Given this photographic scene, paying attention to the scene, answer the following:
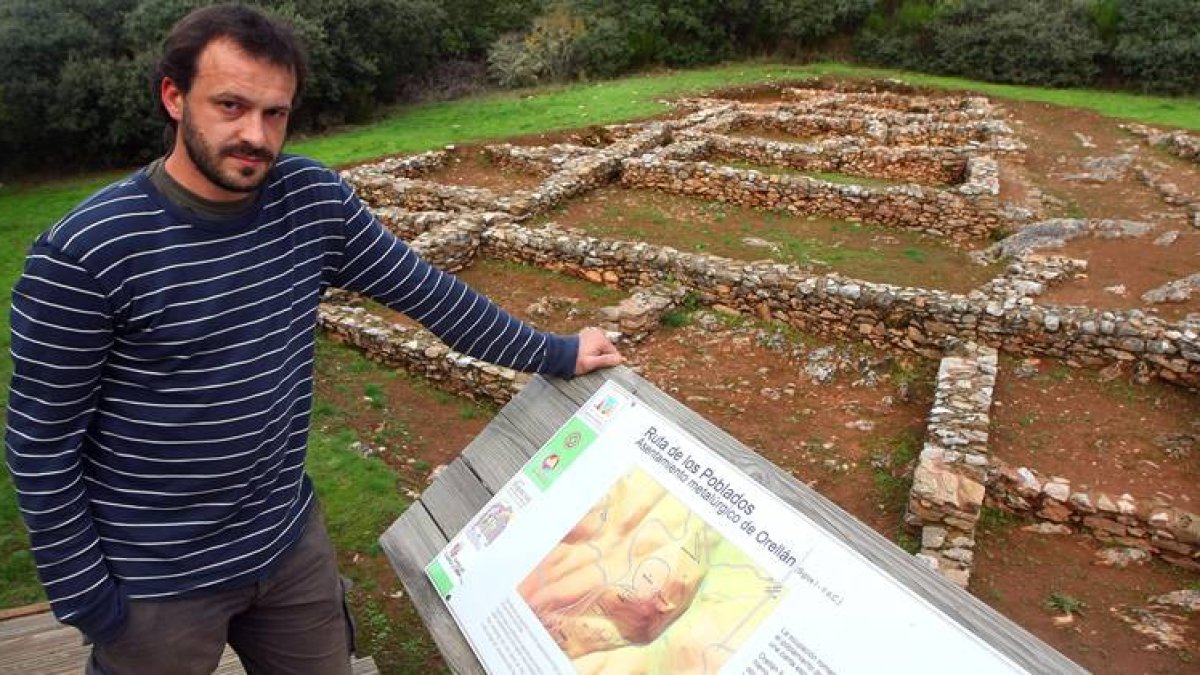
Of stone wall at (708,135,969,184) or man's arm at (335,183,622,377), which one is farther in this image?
stone wall at (708,135,969,184)

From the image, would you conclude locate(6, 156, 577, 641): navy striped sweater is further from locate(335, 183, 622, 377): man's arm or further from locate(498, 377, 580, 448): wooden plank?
locate(498, 377, 580, 448): wooden plank

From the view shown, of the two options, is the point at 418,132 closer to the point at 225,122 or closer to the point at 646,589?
the point at 225,122

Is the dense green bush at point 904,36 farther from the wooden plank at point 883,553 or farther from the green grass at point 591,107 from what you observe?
the wooden plank at point 883,553

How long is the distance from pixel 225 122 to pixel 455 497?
163cm

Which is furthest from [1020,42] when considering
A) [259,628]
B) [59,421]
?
[59,421]

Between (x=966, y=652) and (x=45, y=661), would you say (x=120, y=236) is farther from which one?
(x=45, y=661)

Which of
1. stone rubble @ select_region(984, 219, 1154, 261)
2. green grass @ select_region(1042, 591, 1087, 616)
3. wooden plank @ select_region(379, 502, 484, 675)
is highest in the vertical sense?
wooden plank @ select_region(379, 502, 484, 675)

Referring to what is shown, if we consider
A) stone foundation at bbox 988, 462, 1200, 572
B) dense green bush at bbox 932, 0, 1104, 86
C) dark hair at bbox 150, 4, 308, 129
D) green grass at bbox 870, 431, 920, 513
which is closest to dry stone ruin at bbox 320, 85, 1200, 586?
stone foundation at bbox 988, 462, 1200, 572

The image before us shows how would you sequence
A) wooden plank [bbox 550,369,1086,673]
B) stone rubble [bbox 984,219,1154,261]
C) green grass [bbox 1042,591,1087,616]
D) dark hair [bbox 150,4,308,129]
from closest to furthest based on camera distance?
wooden plank [bbox 550,369,1086,673]
dark hair [bbox 150,4,308,129]
green grass [bbox 1042,591,1087,616]
stone rubble [bbox 984,219,1154,261]

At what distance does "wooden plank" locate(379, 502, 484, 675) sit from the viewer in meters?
2.53

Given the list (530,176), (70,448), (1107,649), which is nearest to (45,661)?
(70,448)

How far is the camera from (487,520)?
2.77m

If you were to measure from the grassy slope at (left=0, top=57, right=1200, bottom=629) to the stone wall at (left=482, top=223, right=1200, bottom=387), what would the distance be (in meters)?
4.98

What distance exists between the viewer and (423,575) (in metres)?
2.85
